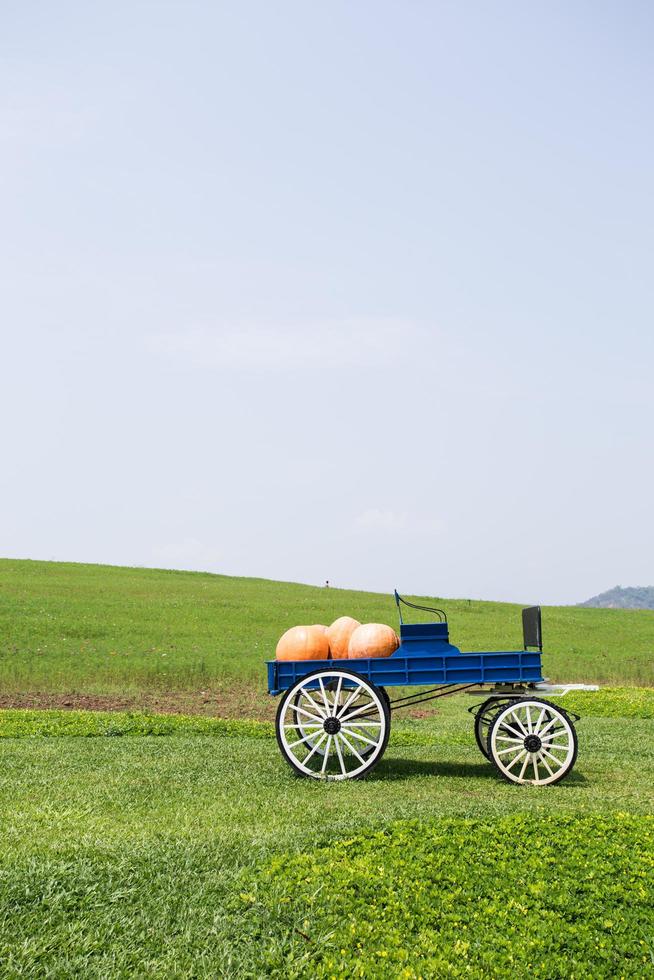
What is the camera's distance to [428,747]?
15203mm

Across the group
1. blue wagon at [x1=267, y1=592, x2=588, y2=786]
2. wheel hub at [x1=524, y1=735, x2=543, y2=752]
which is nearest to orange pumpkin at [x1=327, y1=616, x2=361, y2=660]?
blue wagon at [x1=267, y1=592, x2=588, y2=786]

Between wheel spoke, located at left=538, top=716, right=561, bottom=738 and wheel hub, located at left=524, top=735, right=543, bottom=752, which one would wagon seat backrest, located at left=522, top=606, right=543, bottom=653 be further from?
wheel hub, located at left=524, top=735, right=543, bottom=752

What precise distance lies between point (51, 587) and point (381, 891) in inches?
1553

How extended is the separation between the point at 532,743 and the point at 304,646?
3272mm

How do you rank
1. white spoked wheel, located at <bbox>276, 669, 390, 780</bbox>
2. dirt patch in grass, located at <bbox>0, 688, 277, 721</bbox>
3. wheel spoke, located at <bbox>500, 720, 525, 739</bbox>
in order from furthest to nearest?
dirt patch in grass, located at <bbox>0, 688, 277, 721</bbox>, wheel spoke, located at <bbox>500, 720, 525, 739</bbox>, white spoked wheel, located at <bbox>276, 669, 390, 780</bbox>

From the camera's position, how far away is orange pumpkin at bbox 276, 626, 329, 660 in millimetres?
12047

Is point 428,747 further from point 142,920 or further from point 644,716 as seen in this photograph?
point 142,920

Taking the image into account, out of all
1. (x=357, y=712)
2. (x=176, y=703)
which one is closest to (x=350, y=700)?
(x=357, y=712)

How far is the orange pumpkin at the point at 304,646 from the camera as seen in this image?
12.0 metres

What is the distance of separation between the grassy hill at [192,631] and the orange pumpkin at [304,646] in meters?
12.4

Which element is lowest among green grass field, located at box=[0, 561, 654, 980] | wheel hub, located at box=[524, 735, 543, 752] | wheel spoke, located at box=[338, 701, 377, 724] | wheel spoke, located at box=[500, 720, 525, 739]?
green grass field, located at box=[0, 561, 654, 980]

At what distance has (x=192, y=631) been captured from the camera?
1356 inches

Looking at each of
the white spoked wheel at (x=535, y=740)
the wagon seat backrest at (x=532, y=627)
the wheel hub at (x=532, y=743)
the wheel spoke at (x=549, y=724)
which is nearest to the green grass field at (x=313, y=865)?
the white spoked wheel at (x=535, y=740)

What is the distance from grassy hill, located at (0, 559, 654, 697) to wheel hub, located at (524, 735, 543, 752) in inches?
541
